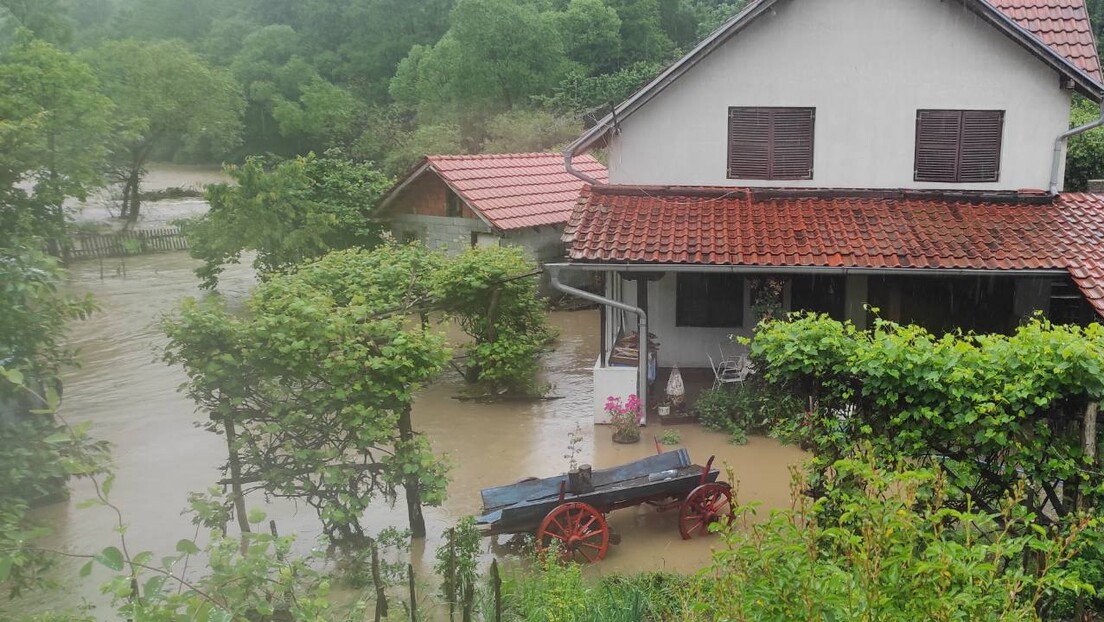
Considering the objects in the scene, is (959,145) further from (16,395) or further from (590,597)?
(16,395)

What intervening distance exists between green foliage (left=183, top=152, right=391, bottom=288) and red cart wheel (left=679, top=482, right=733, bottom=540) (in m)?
11.8

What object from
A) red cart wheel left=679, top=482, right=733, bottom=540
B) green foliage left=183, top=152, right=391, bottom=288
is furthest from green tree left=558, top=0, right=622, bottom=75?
red cart wheel left=679, top=482, right=733, bottom=540

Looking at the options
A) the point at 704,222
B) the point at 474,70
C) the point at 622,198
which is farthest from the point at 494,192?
the point at 474,70

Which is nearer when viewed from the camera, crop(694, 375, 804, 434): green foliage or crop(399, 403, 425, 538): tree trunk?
crop(399, 403, 425, 538): tree trunk

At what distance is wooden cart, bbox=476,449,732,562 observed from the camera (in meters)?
8.29

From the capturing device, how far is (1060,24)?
42.5 ft

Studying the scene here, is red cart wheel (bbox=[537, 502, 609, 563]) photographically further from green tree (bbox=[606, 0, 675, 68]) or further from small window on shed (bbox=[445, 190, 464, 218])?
green tree (bbox=[606, 0, 675, 68])

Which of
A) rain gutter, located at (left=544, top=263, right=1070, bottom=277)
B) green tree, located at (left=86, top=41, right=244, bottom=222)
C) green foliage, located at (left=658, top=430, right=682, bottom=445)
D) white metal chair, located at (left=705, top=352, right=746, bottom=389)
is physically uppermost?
green tree, located at (left=86, top=41, right=244, bottom=222)

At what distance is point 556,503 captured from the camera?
Result: 8.30 metres

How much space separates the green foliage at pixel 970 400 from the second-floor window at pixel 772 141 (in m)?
6.83

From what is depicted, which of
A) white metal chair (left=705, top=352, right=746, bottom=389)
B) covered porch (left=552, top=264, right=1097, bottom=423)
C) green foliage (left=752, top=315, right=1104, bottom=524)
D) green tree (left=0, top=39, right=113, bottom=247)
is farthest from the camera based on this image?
white metal chair (left=705, top=352, right=746, bottom=389)

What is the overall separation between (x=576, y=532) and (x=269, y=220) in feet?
42.8

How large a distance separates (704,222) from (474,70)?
2395 centimetres

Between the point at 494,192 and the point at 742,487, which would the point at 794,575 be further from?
the point at 494,192
